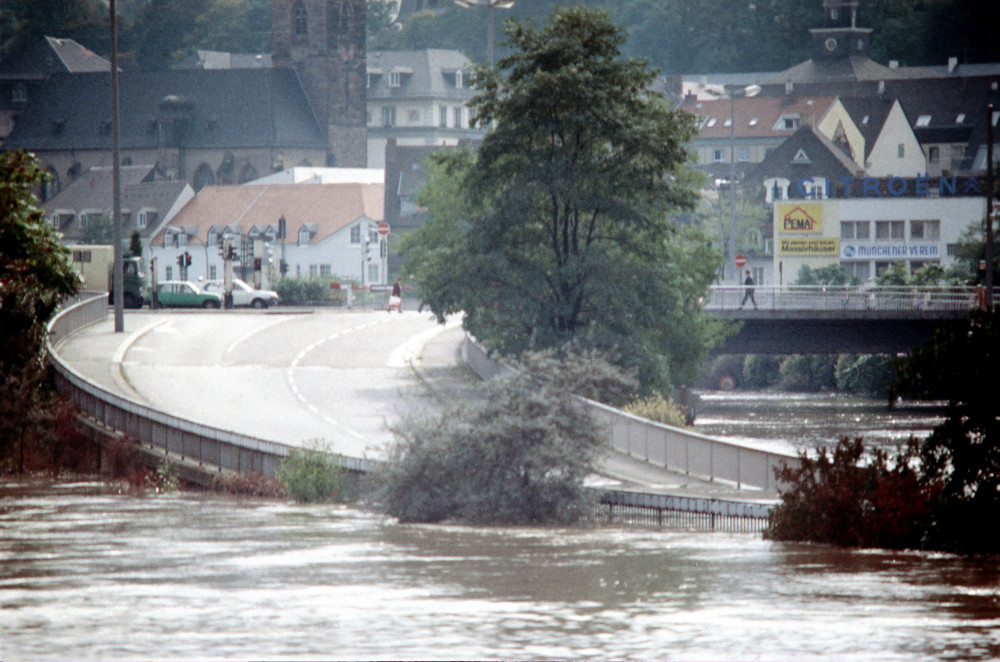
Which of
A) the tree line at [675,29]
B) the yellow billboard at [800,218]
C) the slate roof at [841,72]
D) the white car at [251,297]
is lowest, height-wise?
the white car at [251,297]

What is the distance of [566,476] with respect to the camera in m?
29.1

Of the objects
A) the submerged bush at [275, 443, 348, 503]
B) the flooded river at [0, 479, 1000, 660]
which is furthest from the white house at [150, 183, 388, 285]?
the flooded river at [0, 479, 1000, 660]

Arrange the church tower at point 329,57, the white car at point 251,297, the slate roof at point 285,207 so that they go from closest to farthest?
the white car at point 251,297 < the slate roof at point 285,207 < the church tower at point 329,57

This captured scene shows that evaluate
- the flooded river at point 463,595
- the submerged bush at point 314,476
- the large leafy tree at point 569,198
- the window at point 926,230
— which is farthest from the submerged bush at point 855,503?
the window at point 926,230

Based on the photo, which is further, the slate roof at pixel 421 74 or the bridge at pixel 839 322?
the slate roof at pixel 421 74

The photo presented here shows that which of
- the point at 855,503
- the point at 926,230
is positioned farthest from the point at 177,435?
the point at 926,230

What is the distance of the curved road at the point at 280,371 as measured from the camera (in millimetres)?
38031

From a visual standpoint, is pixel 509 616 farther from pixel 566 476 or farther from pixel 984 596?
pixel 566 476

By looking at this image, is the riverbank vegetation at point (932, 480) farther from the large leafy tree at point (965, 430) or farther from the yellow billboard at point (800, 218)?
the yellow billboard at point (800, 218)

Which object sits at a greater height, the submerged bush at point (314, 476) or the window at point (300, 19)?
the window at point (300, 19)

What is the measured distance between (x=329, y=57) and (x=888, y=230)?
6306cm

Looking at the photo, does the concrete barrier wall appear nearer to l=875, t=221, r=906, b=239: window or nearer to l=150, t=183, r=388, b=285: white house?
l=875, t=221, r=906, b=239: window

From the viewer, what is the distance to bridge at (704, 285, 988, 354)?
61.9 metres

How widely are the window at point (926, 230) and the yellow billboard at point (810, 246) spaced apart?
13.9ft
